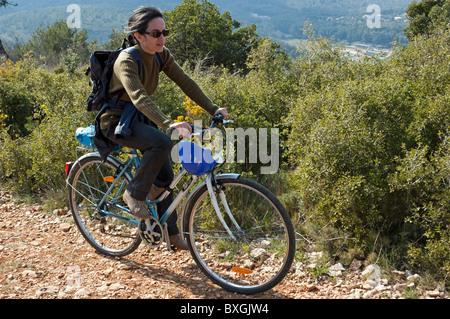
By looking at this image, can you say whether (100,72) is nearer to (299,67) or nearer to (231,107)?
(231,107)

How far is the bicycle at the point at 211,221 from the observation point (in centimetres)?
307

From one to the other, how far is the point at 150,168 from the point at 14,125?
18.9 feet

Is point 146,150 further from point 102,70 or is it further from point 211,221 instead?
point 211,221

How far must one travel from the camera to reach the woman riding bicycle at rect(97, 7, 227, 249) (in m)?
2.89

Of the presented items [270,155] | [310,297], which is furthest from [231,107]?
[310,297]

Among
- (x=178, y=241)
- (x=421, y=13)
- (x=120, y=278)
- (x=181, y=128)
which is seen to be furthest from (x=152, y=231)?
(x=421, y=13)

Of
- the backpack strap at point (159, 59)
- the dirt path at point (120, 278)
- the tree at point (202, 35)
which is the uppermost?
the tree at point (202, 35)

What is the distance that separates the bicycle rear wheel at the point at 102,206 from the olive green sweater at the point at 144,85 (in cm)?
66

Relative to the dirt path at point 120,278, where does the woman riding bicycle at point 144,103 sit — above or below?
above

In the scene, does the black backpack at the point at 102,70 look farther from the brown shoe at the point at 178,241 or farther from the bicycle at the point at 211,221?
the brown shoe at the point at 178,241

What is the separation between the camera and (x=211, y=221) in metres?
3.90

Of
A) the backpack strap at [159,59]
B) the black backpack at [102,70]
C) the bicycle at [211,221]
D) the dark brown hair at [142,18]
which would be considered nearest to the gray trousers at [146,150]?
the bicycle at [211,221]

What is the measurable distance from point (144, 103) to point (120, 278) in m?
1.59

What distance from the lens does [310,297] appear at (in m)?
3.25
